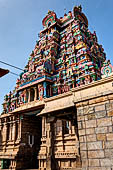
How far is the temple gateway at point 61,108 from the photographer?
6668mm

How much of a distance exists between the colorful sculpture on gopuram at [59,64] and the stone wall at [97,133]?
32.7 feet

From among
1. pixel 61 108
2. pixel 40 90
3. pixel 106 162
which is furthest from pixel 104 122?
pixel 40 90

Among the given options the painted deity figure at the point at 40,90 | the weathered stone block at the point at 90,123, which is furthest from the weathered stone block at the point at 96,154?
the painted deity figure at the point at 40,90

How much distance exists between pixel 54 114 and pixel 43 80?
1079cm

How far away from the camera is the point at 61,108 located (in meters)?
8.38

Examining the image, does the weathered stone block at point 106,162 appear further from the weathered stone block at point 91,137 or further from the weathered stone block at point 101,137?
the weathered stone block at point 91,137

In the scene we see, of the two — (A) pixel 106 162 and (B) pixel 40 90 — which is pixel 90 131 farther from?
(B) pixel 40 90

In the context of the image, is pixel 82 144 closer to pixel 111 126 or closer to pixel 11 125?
pixel 111 126

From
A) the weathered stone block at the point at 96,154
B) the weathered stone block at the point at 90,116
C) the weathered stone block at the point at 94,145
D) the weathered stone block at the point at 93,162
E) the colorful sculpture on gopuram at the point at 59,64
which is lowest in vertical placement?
the weathered stone block at the point at 93,162

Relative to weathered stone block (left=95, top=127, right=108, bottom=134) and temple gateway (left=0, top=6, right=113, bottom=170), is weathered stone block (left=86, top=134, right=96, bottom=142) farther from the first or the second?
weathered stone block (left=95, top=127, right=108, bottom=134)

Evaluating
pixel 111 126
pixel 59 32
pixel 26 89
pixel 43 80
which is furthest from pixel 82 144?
pixel 59 32

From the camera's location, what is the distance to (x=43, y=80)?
1998 cm

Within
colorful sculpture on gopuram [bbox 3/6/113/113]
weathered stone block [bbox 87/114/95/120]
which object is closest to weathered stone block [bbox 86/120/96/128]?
weathered stone block [bbox 87/114/95/120]

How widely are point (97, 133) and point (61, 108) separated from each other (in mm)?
2423
